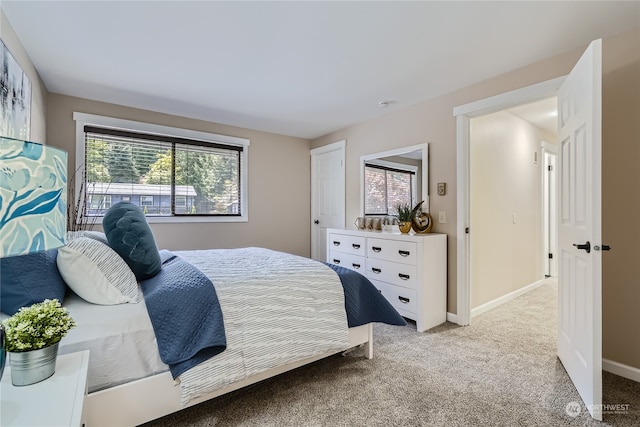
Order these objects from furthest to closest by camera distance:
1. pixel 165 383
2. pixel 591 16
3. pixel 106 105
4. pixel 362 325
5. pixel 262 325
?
pixel 106 105, pixel 362 325, pixel 591 16, pixel 262 325, pixel 165 383

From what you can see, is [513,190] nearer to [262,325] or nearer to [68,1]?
[262,325]

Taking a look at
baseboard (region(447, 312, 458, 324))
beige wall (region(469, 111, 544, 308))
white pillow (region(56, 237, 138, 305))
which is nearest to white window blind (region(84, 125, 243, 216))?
white pillow (region(56, 237, 138, 305))

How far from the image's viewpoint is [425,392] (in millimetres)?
1740

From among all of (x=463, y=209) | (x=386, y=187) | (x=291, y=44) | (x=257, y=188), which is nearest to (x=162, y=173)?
(x=257, y=188)

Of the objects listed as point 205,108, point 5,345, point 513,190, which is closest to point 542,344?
point 513,190

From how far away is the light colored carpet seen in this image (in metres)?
1.51

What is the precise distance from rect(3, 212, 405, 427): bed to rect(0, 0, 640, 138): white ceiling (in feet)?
4.52

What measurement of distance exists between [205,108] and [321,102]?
52.2 inches

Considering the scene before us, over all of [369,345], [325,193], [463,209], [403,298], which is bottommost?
A: [369,345]

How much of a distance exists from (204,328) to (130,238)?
0.67 meters

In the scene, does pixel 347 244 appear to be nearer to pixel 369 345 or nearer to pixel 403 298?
pixel 403 298

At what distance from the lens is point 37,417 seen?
774 mm

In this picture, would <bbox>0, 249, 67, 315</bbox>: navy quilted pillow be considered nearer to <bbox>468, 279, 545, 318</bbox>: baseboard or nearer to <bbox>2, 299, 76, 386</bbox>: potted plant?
<bbox>2, 299, 76, 386</bbox>: potted plant

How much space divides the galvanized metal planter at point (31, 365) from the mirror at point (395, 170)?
2.98 m
